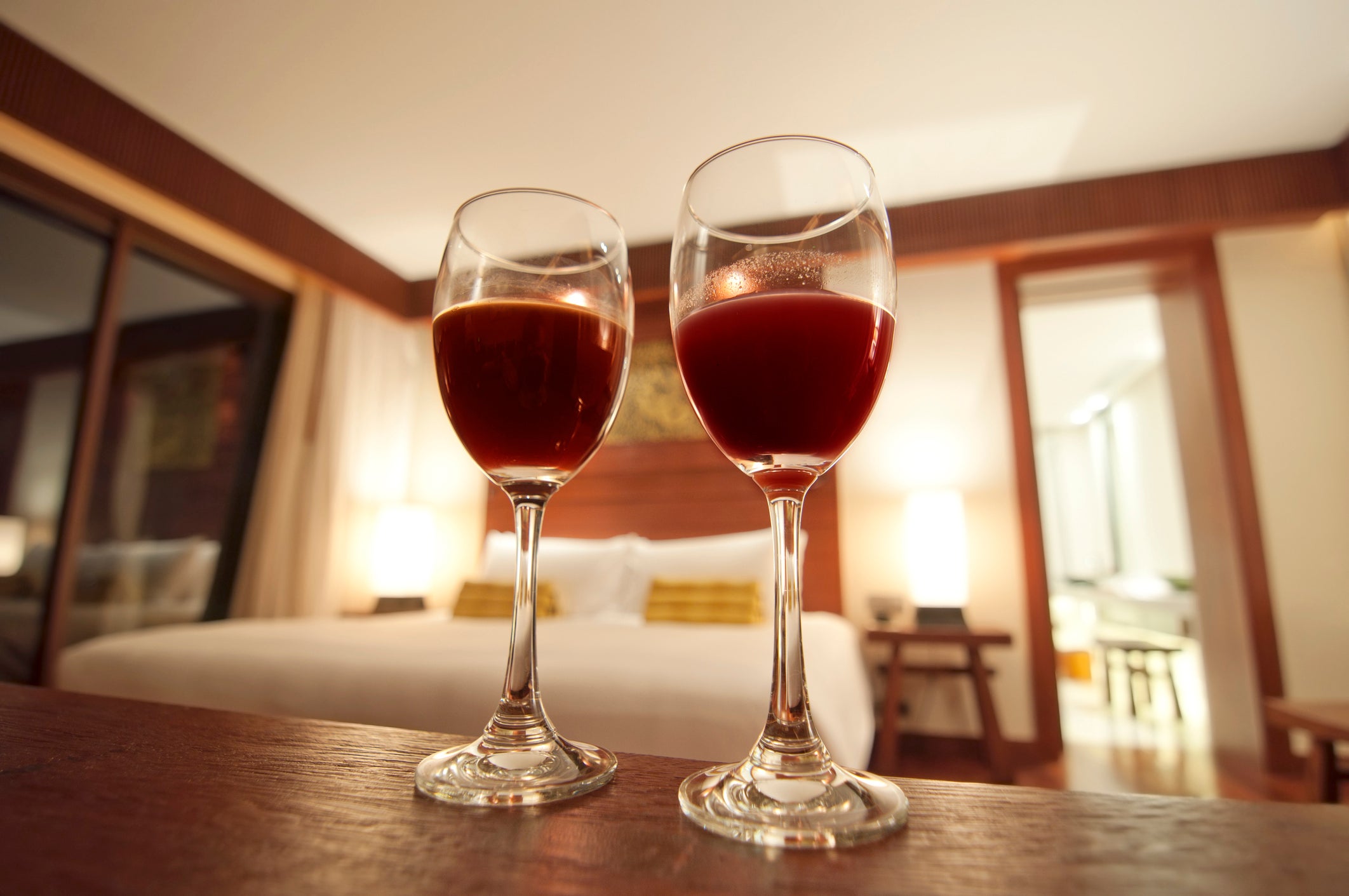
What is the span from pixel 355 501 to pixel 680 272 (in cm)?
479

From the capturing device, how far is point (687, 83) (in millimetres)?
3123

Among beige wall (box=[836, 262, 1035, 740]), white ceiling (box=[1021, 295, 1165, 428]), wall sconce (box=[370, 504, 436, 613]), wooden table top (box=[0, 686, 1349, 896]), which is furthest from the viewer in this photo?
white ceiling (box=[1021, 295, 1165, 428])

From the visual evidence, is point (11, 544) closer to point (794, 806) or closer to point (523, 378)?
point (523, 378)

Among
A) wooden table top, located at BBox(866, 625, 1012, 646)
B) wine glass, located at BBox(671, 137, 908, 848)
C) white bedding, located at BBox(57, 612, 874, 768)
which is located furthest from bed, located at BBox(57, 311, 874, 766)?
wine glass, located at BBox(671, 137, 908, 848)

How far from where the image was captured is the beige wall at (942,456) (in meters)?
3.90

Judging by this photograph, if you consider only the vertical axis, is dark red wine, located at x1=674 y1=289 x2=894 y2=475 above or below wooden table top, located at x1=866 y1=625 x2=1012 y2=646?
above

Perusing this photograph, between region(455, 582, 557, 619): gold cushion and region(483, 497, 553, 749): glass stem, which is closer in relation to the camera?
region(483, 497, 553, 749): glass stem

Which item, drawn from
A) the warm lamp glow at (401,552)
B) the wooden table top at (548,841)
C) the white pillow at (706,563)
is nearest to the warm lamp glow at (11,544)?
the warm lamp glow at (401,552)

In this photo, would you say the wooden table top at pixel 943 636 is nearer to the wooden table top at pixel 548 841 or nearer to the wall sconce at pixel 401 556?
the wall sconce at pixel 401 556

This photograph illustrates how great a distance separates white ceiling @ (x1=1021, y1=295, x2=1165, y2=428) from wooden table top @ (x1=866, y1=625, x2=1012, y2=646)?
2.17m

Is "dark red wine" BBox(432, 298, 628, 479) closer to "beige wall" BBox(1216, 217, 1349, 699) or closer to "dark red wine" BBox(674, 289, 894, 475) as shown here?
"dark red wine" BBox(674, 289, 894, 475)

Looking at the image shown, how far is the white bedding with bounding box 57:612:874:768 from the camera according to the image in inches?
66.0

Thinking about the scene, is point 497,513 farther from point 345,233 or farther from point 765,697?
point 765,697

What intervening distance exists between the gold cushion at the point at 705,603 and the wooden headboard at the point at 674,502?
37.7 inches
